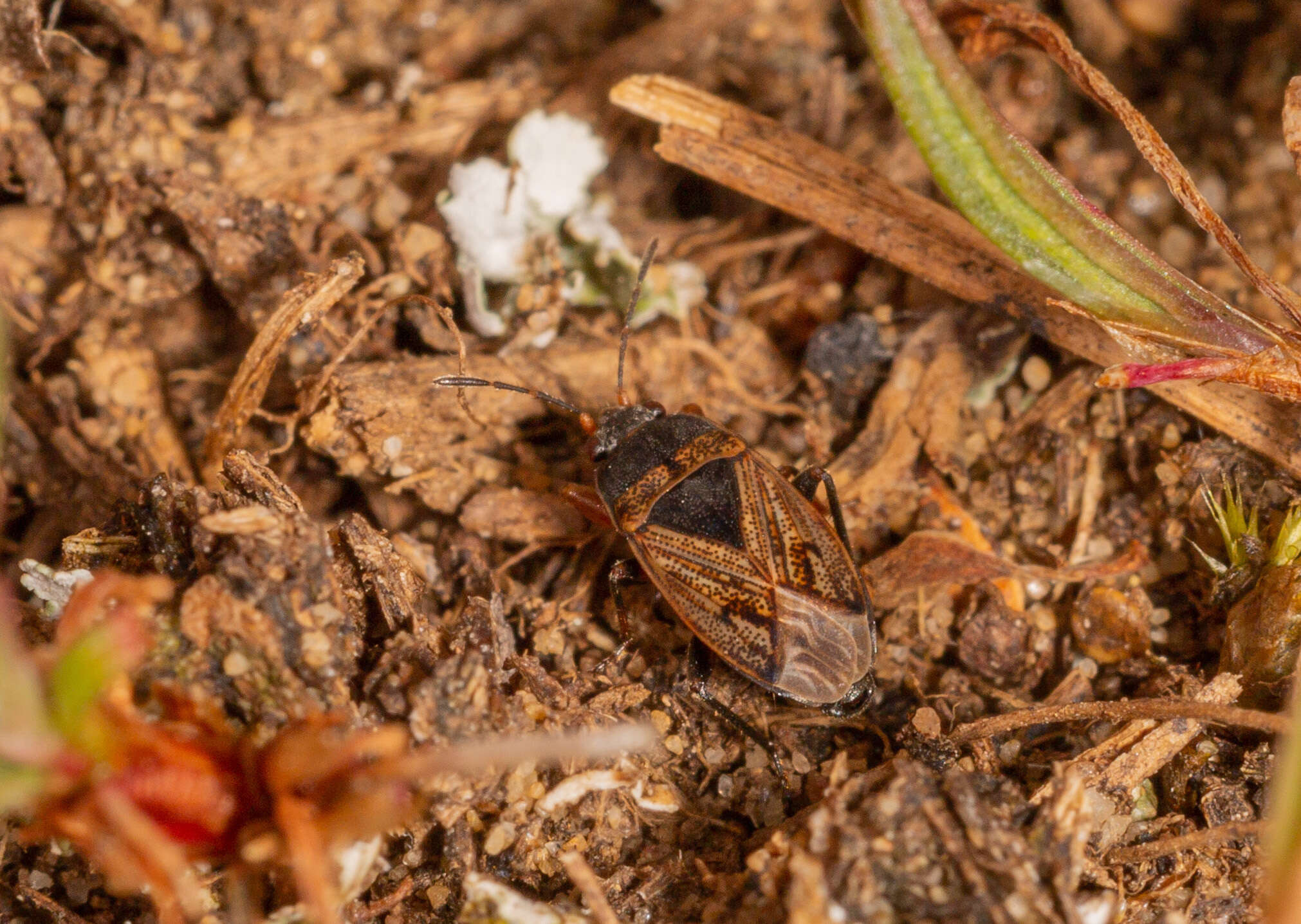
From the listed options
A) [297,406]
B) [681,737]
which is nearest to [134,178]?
[297,406]

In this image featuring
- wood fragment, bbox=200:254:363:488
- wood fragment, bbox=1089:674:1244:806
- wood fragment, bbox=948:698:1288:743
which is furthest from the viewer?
wood fragment, bbox=200:254:363:488

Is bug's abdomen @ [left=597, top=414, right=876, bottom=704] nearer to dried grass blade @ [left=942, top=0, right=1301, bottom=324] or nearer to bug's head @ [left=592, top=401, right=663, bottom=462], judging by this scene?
bug's head @ [left=592, top=401, right=663, bottom=462]

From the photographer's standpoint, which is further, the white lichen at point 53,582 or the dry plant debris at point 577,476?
the white lichen at point 53,582

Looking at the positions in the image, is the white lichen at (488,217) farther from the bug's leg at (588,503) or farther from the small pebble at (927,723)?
the small pebble at (927,723)

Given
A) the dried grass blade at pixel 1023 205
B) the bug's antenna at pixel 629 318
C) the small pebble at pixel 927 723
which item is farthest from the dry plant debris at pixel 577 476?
the dried grass blade at pixel 1023 205

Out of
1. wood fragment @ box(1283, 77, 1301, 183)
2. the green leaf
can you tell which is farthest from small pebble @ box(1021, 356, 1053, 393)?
the green leaf
